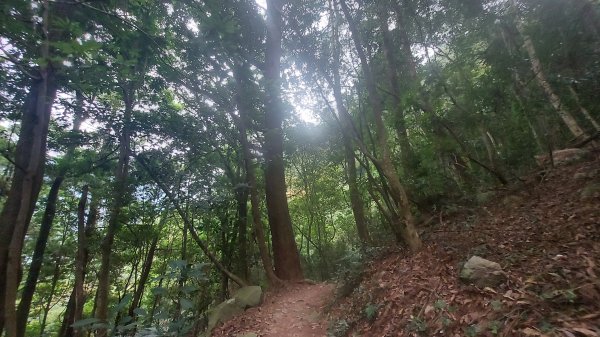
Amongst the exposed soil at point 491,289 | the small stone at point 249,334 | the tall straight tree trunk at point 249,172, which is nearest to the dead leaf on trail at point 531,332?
the exposed soil at point 491,289

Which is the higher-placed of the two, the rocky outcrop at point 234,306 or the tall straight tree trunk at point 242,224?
the tall straight tree trunk at point 242,224

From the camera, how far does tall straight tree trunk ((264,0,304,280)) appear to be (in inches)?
343

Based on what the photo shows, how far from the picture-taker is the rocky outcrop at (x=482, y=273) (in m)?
3.54

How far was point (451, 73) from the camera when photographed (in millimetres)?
7418

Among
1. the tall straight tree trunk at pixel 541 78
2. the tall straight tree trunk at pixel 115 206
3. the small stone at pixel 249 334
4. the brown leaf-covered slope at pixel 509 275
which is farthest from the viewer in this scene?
the tall straight tree trunk at pixel 115 206

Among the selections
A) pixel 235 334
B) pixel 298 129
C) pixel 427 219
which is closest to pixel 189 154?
pixel 298 129

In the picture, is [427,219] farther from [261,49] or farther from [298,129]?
[261,49]

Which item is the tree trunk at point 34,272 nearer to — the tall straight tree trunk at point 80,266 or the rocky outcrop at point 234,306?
the tall straight tree trunk at point 80,266

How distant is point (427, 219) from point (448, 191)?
987mm

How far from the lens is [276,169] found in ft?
31.1

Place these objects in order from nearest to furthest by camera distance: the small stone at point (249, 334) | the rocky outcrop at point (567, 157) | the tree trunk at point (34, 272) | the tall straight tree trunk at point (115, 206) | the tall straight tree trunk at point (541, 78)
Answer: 1. the small stone at point (249, 334)
2. the tall straight tree trunk at point (541, 78)
3. the tall straight tree trunk at point (115, 206)
4. the rocky outcrop at point (567, 157)
5. the tree trunk at point (34, 272)

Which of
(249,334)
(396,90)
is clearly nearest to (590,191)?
(396,90)

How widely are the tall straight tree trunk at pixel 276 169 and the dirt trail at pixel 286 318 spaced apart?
1163mm

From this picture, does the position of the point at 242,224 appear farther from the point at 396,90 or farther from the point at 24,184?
the point at 24,184
